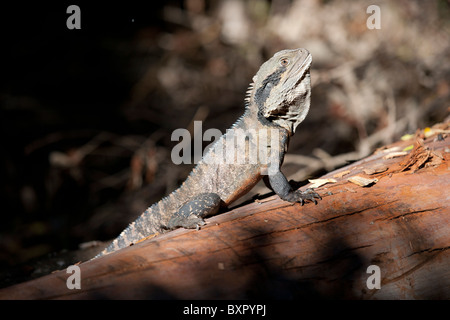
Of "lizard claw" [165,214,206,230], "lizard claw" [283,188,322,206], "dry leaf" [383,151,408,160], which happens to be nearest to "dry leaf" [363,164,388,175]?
"dry leaf" [383,151,408,160]

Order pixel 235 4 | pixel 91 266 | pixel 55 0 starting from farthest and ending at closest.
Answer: pixel 235 4 → pixel 55 0 → pixel 91 266

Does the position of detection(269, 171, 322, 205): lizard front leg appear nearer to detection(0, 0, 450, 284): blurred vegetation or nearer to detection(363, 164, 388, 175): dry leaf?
detection(363, 164, 388, 175): dry leaf

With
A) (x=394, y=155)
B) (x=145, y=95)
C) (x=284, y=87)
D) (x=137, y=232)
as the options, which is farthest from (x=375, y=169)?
(x=145, y=95)

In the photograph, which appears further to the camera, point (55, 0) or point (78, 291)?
point (55, 0)

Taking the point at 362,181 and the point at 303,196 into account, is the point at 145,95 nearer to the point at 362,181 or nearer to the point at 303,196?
the point at 303,196
